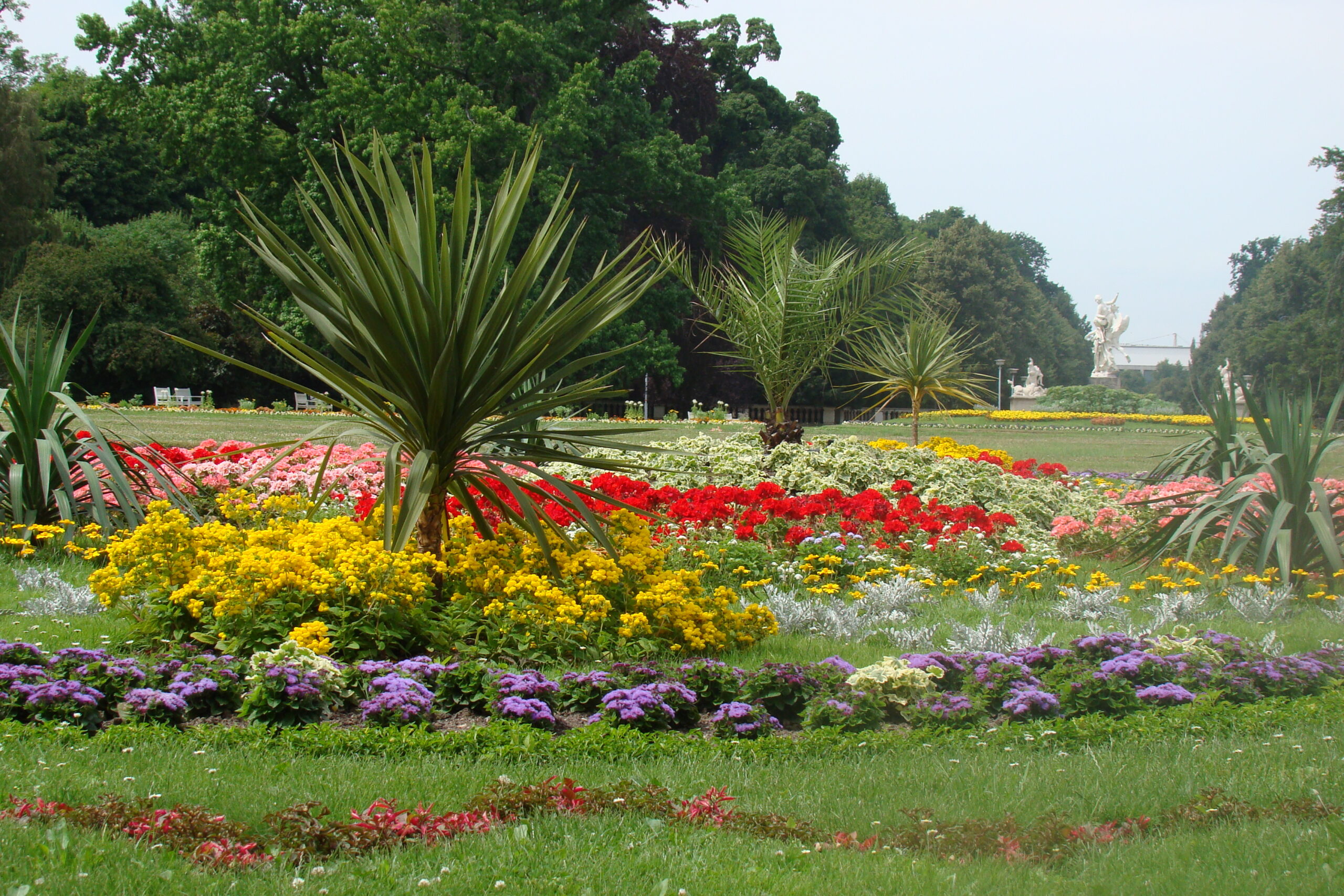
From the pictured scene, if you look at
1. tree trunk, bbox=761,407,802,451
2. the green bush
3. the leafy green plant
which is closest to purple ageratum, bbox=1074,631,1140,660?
the leafy green plant

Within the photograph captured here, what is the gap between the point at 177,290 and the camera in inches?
1110

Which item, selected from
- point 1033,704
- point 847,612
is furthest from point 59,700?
point 847,612

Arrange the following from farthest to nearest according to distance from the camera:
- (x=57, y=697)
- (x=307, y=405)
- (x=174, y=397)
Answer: (x=307, y=405), (x=174, y=397), (x=57, y=697)

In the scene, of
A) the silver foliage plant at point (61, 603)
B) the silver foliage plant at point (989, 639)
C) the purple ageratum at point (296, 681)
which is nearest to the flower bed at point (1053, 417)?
the silver foliage plant at point (989, 639)

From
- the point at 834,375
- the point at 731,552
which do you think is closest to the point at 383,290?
the point at 731,552

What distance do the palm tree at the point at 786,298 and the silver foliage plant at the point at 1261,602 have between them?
18.0ft

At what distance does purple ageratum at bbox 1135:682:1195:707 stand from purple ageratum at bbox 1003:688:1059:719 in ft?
1.17

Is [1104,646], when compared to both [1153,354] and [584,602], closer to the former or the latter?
[584,602]

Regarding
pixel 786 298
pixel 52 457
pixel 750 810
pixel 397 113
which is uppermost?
pixel 397 113

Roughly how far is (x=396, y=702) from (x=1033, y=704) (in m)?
2.28

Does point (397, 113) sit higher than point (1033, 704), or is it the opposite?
point (397, 113)

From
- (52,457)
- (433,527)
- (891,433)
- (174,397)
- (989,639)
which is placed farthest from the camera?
(174,397)

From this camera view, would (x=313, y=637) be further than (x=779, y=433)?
No

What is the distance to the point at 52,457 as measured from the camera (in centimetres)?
651
